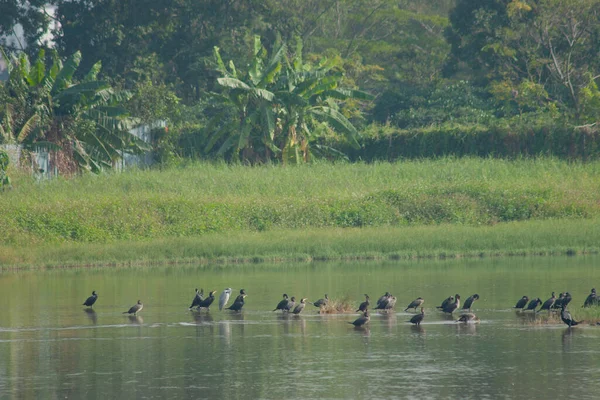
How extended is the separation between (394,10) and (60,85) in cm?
3093

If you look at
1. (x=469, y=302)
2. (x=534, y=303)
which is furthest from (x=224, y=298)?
(x=534, y=303)

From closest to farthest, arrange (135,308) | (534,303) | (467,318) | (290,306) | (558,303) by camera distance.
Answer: (467,318) → (558,303) → (534,303) → (290,306) → (135,308)

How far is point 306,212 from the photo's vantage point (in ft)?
127

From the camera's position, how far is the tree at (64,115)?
136 feet

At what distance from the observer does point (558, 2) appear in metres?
48.1

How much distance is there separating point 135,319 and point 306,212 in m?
17.0

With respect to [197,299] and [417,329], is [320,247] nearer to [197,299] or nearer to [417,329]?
[197,299]

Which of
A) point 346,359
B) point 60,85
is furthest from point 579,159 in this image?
point 346,359

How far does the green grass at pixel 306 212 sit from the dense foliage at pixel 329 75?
263cm

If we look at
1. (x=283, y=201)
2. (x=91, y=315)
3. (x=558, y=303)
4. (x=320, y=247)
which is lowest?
(x=91, y=315)

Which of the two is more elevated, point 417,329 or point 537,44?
point 537,44

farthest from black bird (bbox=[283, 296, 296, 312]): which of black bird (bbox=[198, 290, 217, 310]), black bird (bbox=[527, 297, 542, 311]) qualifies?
black bird (bbox=[527, 297, 542, 311])

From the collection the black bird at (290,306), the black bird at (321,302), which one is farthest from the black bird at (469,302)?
the black bird at (290,306)

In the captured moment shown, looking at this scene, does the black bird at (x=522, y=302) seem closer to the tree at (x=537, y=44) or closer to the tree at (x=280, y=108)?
the tree at (x=280, y=108)
